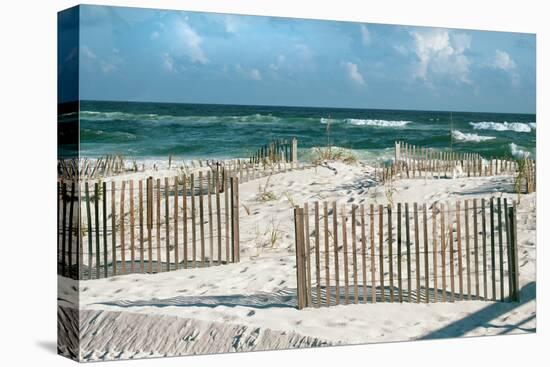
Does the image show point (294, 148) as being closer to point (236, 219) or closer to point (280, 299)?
point (236, 219)

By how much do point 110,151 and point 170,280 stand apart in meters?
1.57

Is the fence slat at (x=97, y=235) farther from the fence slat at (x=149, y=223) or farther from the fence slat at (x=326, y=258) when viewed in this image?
the fence slat at (x=326, y=258)

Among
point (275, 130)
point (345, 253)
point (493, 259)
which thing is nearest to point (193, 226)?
point (275, 130)

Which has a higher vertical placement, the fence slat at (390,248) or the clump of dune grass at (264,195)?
the clump of dune grass at (264,195)

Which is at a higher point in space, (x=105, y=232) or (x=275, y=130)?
(x=275, y=130)

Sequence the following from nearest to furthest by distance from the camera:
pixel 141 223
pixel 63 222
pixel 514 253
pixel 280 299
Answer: pixel 63 222
pixel 141 223
pixel 280 299
pixel 514 253

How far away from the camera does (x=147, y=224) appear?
10914 millimetres

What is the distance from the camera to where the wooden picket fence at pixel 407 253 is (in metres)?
11.2

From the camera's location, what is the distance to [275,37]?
36.4ft

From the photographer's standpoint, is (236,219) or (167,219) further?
(236,219)

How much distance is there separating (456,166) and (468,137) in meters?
0.39

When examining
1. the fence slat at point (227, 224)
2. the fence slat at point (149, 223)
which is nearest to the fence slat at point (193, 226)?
the fence slat at point (227, 224)

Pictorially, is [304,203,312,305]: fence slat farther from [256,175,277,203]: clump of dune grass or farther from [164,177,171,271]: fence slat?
[164,177,171,271]: fence slat

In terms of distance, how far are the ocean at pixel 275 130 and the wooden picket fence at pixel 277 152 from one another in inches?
3.0
